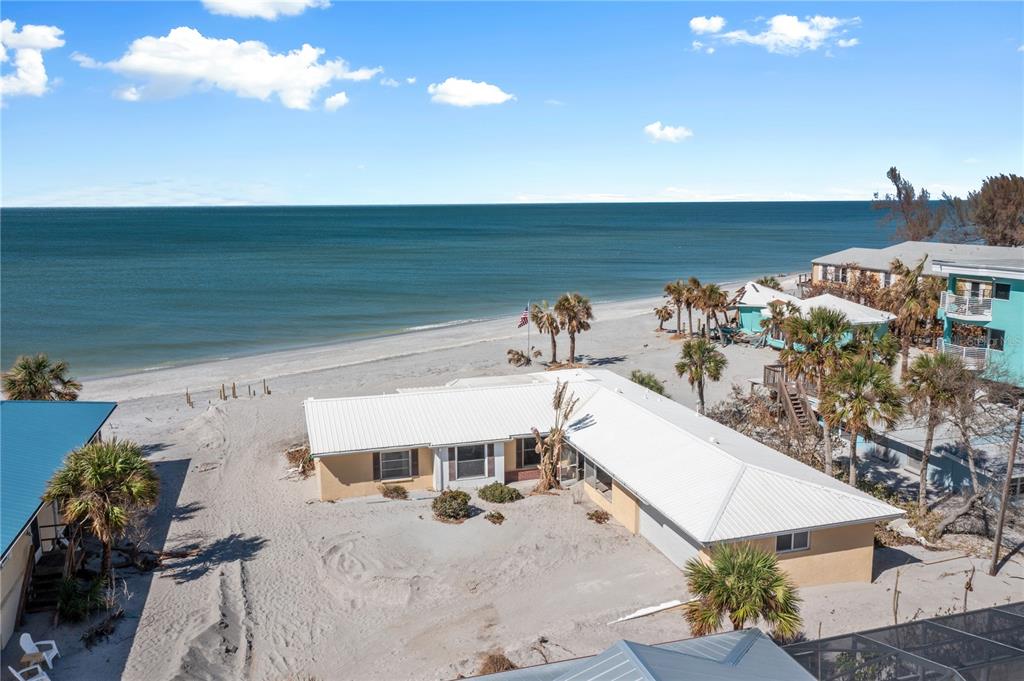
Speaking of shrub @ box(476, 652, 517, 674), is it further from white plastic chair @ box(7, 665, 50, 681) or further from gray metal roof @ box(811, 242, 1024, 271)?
gray metal roof @ box(811, 242, 1024, 271)

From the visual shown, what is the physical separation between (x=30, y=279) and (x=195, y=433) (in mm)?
77578

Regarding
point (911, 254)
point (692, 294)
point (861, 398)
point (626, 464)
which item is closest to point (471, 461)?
point (626, 464)

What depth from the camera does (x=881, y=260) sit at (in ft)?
197

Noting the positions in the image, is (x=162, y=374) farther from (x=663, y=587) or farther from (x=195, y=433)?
(x=663, y=587)

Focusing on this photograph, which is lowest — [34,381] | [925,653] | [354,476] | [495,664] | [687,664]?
[495,664]

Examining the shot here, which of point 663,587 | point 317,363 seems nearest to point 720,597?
point 663,587

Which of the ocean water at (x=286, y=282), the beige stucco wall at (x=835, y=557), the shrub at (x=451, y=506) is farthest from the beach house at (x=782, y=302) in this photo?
the shrub at (x=451, y=506)

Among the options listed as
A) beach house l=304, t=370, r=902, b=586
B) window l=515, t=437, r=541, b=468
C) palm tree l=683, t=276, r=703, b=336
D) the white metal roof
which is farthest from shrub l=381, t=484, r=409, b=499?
palm tree l=683, t=276, r=703, b=336

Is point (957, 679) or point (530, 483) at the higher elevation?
point (957, 679)

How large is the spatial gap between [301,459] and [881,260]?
48394 mm

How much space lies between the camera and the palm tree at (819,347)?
24.5m

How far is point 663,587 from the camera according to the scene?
1947cm

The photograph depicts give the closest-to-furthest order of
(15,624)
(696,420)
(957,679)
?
(957,679)
(15,624)
(696,420)

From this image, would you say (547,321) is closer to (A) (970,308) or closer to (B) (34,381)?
(A) (970,308)
